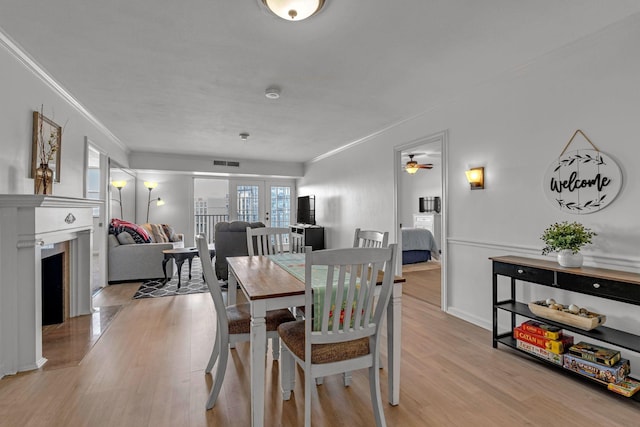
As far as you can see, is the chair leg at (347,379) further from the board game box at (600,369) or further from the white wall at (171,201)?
the white wall at (171,201)

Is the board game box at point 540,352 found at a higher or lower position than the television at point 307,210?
lower

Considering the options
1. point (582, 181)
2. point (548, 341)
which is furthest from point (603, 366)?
point (582, 181)

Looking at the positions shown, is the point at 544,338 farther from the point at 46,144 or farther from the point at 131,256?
the point at 131,256

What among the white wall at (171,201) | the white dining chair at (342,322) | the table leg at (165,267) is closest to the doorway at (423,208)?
the white dining chair at (342,322)

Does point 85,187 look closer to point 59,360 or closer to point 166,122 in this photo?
point 166,122

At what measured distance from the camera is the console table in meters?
1.87

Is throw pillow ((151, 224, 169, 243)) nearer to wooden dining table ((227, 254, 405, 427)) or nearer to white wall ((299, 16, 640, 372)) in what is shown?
wooden dining table ((227, 254, 405, 427))

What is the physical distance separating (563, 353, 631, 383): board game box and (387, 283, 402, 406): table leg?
1313 millimetres

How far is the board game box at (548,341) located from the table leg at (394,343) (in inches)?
50.4

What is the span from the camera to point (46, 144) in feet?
9.48

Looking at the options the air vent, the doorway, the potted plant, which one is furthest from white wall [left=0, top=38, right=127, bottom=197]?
the potted plant

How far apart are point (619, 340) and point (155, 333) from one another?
12.0ft

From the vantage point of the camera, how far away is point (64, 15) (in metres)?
1.94

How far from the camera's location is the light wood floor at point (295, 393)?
1721 mm
